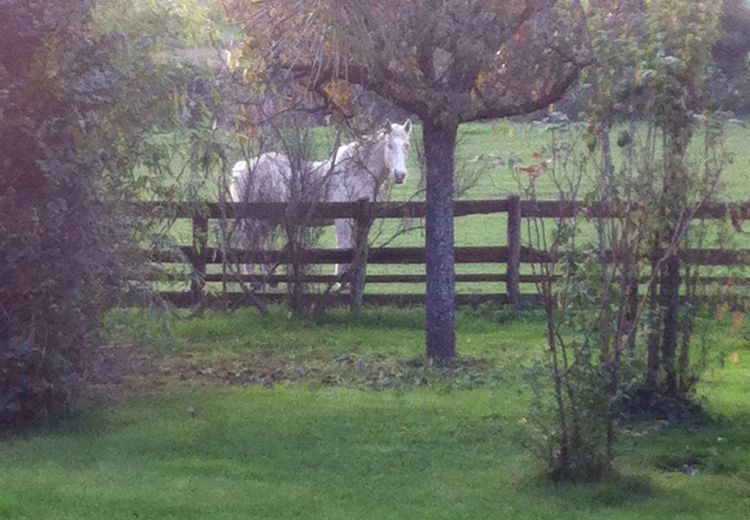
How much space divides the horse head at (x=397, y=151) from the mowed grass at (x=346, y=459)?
15.1 ft

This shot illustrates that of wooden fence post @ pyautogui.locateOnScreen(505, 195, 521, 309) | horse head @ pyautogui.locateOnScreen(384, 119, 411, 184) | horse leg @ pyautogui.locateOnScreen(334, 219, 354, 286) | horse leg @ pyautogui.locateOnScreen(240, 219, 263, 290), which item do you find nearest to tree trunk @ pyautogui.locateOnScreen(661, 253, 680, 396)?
wooden fence post @ pyautogui.locateOnScreen(505, 195, 521, 309)

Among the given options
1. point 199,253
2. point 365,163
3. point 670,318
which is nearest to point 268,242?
point 199,253

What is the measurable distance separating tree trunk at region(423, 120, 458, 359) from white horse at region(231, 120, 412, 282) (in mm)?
2954

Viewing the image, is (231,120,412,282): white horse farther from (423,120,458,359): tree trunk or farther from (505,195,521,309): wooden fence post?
(423,120,458,359): tree trunk

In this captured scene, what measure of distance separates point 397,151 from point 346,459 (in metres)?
8.07

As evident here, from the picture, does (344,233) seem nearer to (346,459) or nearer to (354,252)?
(354,252)

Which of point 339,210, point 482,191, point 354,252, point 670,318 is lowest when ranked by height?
point 670,318

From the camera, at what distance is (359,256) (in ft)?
50.5

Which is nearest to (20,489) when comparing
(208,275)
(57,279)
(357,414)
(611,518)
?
(57,279)

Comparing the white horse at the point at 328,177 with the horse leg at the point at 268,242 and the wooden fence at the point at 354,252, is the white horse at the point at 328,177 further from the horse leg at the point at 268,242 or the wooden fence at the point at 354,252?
the wooden fence at the point at 354,252

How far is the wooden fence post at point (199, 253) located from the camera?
1489 centimetres

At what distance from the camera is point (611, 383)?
25.8 feet

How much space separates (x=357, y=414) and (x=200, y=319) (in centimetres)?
558

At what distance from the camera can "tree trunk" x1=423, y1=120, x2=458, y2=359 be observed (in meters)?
12.0
